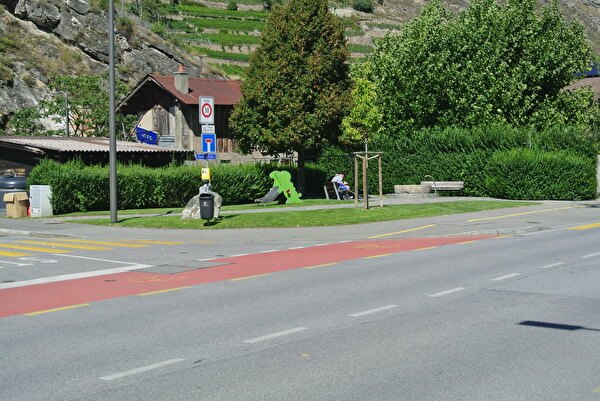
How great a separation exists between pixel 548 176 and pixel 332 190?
10.9 m

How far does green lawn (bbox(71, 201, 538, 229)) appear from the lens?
78.4 feet

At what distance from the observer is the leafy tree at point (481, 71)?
4219cm

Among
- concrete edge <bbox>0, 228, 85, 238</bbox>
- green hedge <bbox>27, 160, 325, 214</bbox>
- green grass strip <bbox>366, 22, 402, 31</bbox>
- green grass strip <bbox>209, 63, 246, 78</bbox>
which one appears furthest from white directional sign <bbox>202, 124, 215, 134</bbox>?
green grass strip <bbox>366, 22, 402, 31</bbox>

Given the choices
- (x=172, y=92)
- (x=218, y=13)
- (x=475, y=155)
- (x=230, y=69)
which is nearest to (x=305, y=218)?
(x=475, y=155)

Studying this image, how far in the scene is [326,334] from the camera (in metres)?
8.35

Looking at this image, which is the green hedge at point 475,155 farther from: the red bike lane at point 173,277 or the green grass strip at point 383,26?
the green grass strip at point 383,26

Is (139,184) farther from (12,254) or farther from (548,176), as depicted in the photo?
(548,176)

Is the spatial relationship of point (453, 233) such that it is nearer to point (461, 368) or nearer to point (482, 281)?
point (482, 281)

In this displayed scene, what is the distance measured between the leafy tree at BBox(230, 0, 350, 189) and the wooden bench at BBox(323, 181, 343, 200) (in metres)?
2.57

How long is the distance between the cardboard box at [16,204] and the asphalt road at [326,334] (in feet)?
50.7

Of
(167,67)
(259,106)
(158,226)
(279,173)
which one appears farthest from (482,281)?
(167,67)

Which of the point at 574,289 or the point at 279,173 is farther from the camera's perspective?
the point at 279,173

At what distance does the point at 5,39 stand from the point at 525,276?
68242 mm

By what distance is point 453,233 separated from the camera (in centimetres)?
2061
